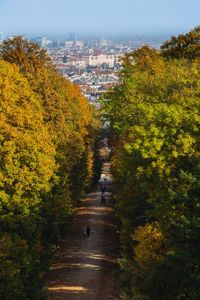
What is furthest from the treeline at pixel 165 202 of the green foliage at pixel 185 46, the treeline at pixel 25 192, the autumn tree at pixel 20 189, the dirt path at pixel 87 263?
the green foliage at pixel 185 46

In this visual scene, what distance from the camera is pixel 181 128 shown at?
66.2 feet

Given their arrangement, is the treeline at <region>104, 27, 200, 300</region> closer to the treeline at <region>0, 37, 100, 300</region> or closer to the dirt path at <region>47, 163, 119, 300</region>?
the dirt path at <region>47, 163, 119, 300</region>

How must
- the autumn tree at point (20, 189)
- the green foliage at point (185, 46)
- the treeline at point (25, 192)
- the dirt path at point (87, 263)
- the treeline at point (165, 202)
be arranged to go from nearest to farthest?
the treeline at point (165, 202) → the autumn tree at point (20, 189) → the treeline at point (25, 192) → the dirt path at point (87, 263) → the green foliage at point (185, 46)

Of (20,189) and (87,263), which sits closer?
(20,189)

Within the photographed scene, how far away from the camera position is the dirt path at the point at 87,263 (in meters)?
23.2

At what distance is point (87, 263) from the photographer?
26797 millimetres

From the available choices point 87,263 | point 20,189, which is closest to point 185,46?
point 87,263

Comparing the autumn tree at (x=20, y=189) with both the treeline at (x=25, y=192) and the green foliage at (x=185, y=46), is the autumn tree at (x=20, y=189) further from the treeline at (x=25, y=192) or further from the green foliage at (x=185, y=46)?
the green foliage at (x=185, y=46)

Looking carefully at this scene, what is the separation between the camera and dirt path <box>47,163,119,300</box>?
23.2m

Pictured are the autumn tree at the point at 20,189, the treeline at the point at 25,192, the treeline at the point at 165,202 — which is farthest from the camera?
the treeline at the point at 25,192

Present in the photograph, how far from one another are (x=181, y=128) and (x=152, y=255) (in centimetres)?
467

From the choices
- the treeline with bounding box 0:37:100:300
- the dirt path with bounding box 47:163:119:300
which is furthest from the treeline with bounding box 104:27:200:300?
the treeline with bounding box 0:37:100:300

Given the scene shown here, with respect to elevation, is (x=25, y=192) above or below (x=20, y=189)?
below

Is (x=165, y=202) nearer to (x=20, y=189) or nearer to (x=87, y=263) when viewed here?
(x=20, y=189)
